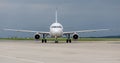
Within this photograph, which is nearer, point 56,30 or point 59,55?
point 59,55

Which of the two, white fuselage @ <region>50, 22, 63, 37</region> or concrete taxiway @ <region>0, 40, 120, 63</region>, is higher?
white fuselage @ <region>50, 22, 63, 37</region>

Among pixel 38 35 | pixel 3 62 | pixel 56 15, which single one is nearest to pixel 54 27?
pixel 38 35

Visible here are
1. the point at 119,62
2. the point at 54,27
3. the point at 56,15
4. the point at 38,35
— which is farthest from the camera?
the point at 56,15

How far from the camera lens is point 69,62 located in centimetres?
1814

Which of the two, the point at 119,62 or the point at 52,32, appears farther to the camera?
the point at 52,32

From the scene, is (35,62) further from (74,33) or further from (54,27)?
(74,33)

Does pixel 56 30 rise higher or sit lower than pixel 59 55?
higher

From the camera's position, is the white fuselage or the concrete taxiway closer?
the concrete taxiway

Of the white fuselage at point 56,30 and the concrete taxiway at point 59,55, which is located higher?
the white fuselage at point 56,30

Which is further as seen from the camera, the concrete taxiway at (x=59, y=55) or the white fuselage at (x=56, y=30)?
the white fuselage at (x=56, y=30)

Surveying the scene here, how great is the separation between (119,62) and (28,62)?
4174 millimetres

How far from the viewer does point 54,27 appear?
211 feet

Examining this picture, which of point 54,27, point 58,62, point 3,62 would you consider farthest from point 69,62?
point 54,27

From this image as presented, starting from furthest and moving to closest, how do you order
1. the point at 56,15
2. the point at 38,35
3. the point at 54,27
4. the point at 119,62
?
1. the point at 56,15
2. the point at 38,35
3. the point at 54,27
4. the point at 119,62
